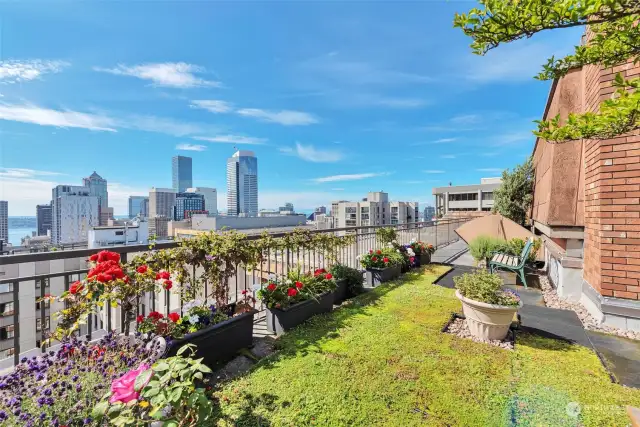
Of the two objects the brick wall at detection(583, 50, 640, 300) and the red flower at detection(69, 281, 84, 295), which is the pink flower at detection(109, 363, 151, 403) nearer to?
the red flower at detection(69, 281, 84, 295)

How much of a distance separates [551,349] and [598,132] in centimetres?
236

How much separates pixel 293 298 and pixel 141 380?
213 cm

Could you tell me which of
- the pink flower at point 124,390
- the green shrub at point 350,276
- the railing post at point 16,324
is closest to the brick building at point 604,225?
the green shrub at point 350,276

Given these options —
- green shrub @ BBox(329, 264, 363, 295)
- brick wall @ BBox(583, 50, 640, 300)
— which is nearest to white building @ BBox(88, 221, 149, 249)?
green shrub @ BBox(329, 264, 363, 295)

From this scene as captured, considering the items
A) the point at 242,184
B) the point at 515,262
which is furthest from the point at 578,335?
the point at 242,184

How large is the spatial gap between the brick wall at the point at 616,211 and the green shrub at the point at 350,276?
3.16m

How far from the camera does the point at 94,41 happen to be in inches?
224

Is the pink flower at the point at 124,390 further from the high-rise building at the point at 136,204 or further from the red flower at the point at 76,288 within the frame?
the high-rise building at the point at 136,204

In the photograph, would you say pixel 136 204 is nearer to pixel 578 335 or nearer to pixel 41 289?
pixel 41 289

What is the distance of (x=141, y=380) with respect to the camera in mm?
1243

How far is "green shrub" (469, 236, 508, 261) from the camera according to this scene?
6076 mm

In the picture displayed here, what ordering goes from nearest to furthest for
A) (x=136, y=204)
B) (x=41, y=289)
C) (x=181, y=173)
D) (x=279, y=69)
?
(x=41, y=289) → (x=279, y=69) → (x=136, y=204) → (x=181, y=173)

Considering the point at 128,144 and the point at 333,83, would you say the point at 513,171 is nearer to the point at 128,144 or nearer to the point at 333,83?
the point at 333,83

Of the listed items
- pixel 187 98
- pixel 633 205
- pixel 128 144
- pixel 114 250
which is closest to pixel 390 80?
pixel 633 205
